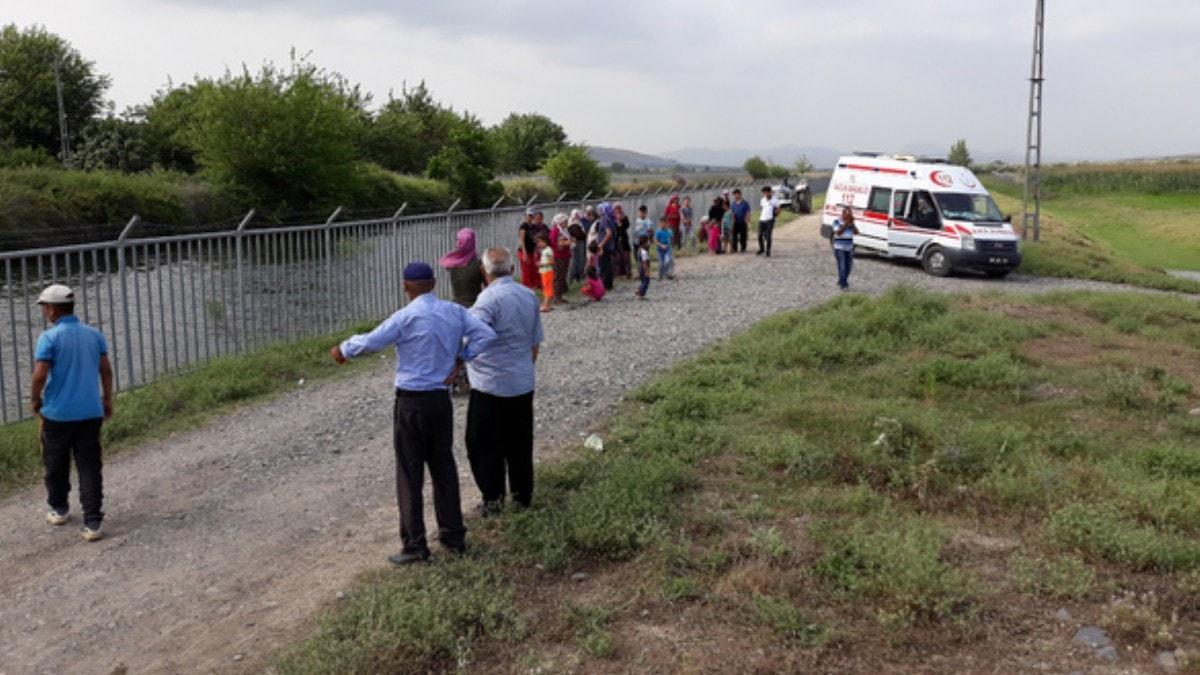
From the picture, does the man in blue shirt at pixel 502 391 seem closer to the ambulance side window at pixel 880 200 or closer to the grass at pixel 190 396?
the grass at pixel 190 396

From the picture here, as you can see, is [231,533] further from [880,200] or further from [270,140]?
[270,140]

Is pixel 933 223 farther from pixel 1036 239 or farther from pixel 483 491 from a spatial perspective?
pixel 483 491

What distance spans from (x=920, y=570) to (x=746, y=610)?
0.93 m

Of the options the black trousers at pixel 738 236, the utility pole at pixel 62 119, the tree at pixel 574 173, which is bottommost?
the black trousers at pixel 738 236

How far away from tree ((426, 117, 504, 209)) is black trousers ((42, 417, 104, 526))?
33.1m

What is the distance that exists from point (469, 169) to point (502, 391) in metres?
36.0

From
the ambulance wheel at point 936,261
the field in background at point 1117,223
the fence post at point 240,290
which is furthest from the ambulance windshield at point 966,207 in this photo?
the fence post at point 240,290

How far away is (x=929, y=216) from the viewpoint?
21953mm

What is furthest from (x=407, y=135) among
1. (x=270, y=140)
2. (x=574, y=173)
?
(x=270, y=140)

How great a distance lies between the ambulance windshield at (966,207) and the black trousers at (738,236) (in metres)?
4.75

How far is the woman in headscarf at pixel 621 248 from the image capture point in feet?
64.4

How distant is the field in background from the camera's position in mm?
23250

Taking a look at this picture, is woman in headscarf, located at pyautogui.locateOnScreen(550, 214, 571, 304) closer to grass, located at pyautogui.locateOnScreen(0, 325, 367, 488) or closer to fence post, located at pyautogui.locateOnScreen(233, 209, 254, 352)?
grass, located at pyautogui.locateOnScreen(0, 325, 367, 488)

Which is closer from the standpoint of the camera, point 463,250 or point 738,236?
point 463,250
